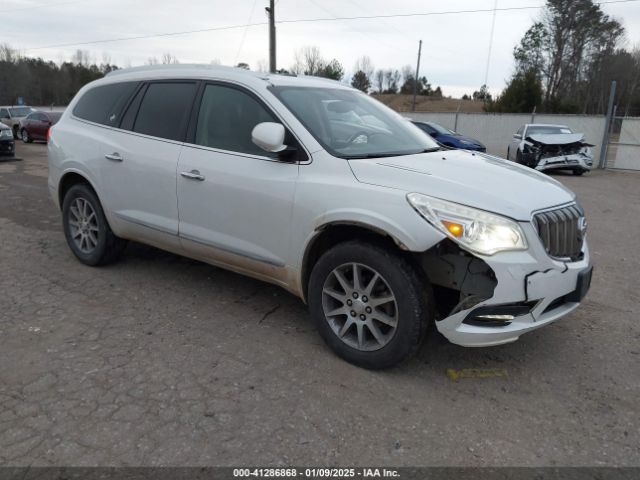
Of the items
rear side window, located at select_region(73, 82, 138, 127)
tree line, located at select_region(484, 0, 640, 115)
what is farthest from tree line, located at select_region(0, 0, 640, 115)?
rear side window, located at select_region(73, 82, 138, 127)

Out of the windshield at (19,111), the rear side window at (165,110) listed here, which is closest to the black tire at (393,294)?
the rear side window at (165,110)

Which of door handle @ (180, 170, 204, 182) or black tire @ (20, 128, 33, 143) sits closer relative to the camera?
door handle @ (180, 170, 204, 182)

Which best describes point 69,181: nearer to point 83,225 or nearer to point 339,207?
point 83,225

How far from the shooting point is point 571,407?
291cm

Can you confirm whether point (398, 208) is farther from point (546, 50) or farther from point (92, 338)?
point (546, 50)

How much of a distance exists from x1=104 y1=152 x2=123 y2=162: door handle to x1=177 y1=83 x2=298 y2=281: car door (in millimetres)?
783

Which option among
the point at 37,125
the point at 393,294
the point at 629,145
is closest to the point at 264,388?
the point at 393,294

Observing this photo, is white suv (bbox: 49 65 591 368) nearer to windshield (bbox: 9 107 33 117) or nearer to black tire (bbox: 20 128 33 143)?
black tire (bbox: 20 128 33 143)

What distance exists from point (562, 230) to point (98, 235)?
3990mm

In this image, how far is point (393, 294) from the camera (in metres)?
3.01

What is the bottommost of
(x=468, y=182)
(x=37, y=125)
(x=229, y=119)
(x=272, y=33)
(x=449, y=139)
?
(x=37, y=125)

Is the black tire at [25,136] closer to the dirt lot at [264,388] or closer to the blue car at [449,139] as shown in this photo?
the blue car at [449,139]

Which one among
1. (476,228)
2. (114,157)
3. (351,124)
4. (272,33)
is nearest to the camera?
(476,228)

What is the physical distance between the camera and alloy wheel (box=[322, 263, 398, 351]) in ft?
10.2
